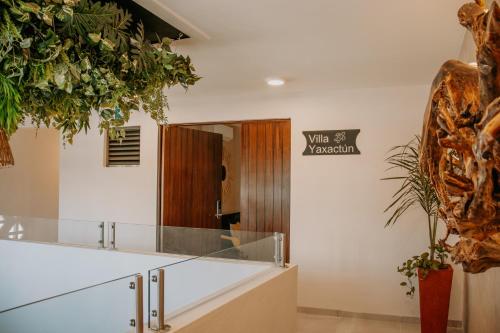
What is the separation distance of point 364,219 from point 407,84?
1.44m

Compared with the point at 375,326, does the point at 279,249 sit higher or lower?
higher

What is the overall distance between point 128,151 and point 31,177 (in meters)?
2.63

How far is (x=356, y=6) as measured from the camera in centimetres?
230

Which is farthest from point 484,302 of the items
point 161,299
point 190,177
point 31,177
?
point 31,177

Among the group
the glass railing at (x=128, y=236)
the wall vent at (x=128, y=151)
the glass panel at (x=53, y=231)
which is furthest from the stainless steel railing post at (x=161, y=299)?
the wall vent at (x=128, y=151)

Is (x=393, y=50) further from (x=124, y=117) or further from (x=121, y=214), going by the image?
(x=121, y=214)

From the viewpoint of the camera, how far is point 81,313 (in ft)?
5.12

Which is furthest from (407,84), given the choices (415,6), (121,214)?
(121,214)

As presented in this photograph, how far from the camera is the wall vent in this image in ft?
17.2

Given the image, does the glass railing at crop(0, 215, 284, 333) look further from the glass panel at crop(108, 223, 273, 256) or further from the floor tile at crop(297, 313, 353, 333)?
the floor tile at crop(297, 313, 353, 333)

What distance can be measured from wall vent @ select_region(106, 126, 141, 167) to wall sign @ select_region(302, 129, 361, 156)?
7.12 ft

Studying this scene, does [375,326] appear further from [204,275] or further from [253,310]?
[204,275]

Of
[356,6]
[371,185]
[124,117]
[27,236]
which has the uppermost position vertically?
[356,6]

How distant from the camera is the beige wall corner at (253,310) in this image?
1884mm
